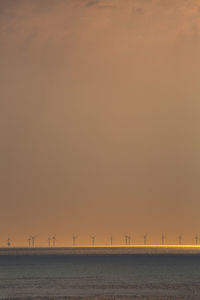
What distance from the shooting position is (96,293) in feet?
361

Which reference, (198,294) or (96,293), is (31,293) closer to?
(96,293)

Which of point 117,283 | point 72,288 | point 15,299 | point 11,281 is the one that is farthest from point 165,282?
point 15,299

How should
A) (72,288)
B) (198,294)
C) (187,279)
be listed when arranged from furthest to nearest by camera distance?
(187,279), (72,288), (198,294)

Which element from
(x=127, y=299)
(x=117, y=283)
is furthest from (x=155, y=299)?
(x=117, y=283)

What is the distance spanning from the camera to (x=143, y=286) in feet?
405

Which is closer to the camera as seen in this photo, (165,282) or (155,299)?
(155,299)

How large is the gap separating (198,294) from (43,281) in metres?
42.1

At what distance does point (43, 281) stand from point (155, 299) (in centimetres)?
4414

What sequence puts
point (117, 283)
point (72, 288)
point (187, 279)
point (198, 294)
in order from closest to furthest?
point (198, 294)
point (72, 288)
point (117, 283)
point (187, 279)

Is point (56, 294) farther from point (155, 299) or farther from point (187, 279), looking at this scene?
point (187, 279)

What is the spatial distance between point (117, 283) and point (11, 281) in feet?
72.2

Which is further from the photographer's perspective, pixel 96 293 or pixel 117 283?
pixel 117 283

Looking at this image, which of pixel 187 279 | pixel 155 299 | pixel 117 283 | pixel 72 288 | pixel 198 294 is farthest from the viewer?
pixel 187 279

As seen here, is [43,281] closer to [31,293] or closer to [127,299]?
[31,293]
